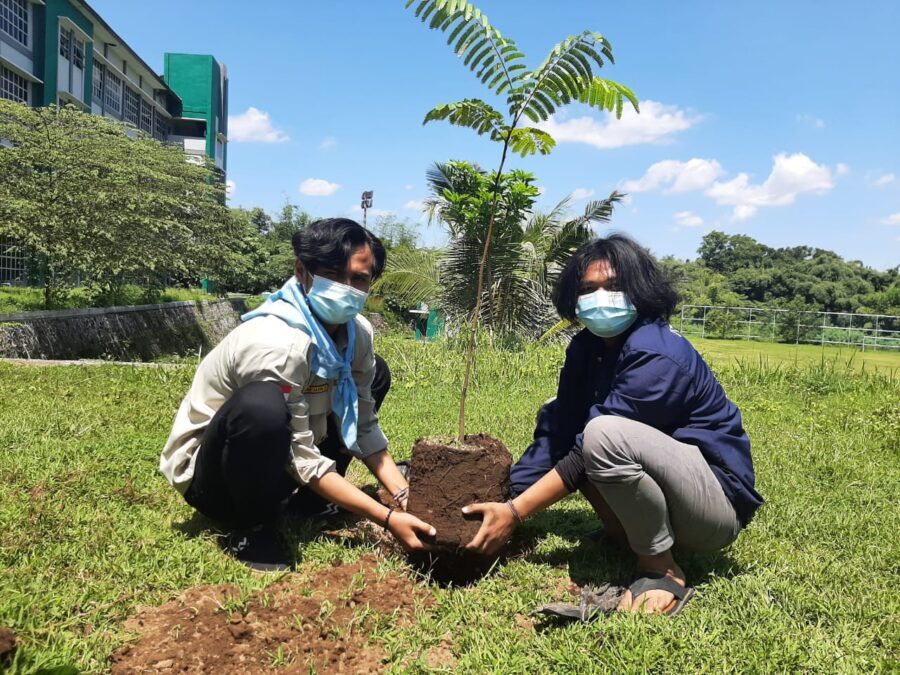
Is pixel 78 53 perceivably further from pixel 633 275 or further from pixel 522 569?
pixel 522 569

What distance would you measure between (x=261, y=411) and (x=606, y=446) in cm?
115

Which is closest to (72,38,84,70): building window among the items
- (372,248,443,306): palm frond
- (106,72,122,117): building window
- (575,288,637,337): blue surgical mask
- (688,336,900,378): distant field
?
(106,72,122,117): building window

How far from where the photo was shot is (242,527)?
8.42ft

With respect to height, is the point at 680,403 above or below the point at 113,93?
below

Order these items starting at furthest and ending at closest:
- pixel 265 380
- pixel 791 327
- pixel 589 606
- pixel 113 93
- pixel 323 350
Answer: pixel 113 93, pixel 791 327, pixel 323 350, pixel 265 380, pixel 589 606

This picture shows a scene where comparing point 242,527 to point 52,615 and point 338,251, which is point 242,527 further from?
point 338,251

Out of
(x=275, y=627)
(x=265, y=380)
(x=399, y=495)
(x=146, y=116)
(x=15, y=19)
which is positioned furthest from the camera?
(x=146, y=116)

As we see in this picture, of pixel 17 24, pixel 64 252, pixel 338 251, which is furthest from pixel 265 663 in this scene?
pixel 17 24

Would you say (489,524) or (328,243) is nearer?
(489,524)

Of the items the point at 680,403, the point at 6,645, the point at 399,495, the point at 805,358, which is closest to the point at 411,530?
the point at 399,495

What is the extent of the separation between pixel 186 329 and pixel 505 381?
13.4 metres

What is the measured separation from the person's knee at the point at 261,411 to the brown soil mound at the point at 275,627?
1.74 ft

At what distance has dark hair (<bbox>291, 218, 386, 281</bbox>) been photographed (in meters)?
2.47

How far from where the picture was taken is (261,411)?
2158 mm
